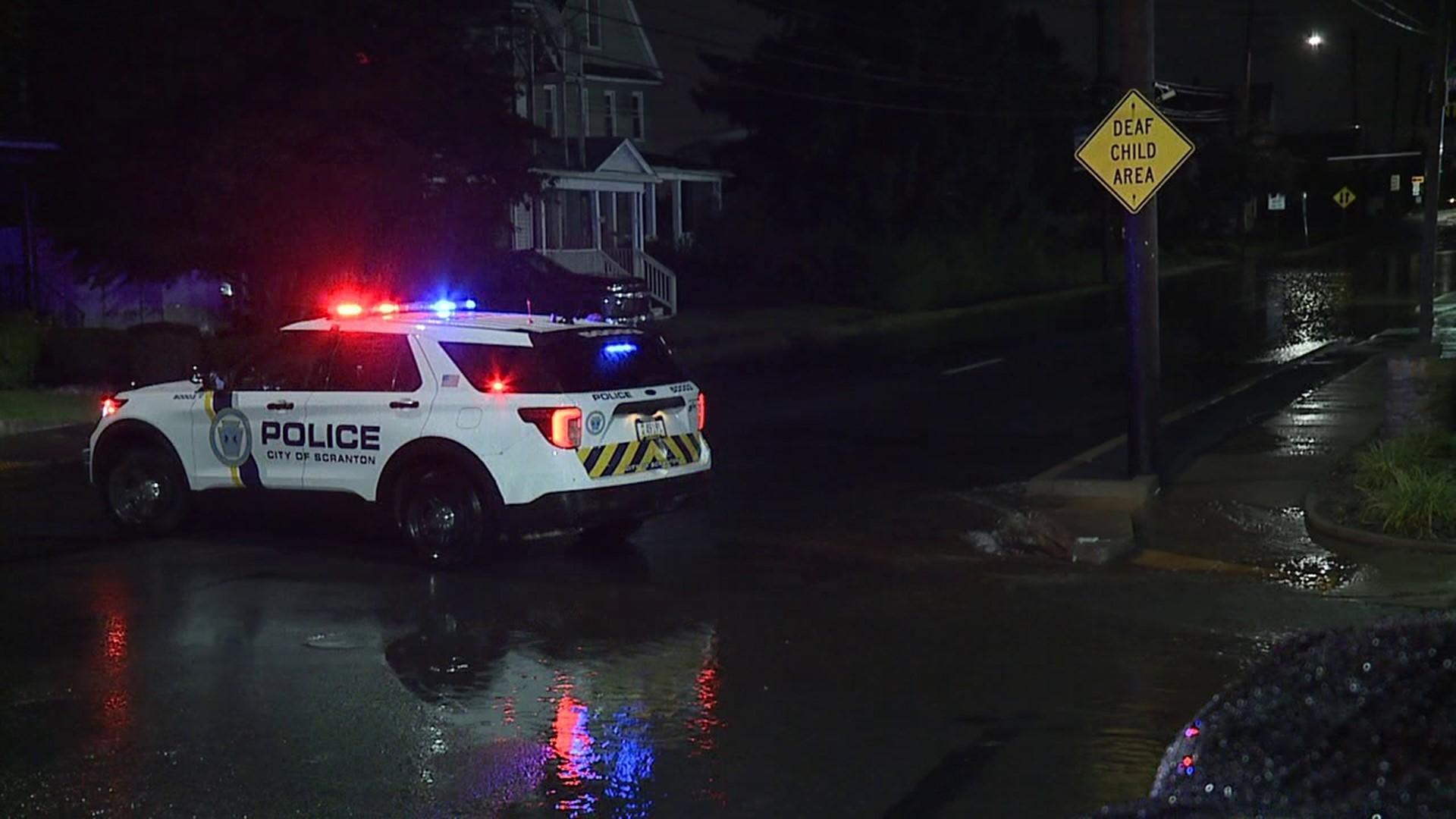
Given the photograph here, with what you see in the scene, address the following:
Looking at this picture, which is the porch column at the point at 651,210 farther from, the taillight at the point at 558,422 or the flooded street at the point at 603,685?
the flooded street at the point at 603,685

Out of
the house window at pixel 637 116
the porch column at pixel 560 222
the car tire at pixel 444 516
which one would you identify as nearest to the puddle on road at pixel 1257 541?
the car tire at pixel 444 516

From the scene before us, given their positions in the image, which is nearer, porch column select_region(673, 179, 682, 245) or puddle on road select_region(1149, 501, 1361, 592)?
puddle on road select_region(1149, 501, 1361, 592)

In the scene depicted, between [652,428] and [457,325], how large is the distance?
1483mm

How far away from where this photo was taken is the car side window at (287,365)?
11812mm

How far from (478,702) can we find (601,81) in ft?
155

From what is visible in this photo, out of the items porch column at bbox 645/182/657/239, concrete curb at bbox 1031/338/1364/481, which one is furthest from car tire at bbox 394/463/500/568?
porch column at bbox 645/182/657/239

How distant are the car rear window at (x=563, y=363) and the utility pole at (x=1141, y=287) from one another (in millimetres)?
4449

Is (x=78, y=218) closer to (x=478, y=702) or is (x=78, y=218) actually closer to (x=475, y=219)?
(x=475, y=219)

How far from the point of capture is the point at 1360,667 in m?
3.43

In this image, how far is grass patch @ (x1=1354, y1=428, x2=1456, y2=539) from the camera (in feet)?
37.9

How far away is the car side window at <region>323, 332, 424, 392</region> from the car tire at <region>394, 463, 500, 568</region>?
607mm

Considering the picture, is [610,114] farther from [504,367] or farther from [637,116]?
[504,367]

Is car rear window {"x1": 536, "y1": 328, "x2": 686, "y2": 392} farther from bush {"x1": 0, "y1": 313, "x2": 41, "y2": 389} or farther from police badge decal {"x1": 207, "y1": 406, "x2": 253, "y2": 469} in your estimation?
bush {"x1": 0, "y1": 313, "x2": 41, "y2": 389}

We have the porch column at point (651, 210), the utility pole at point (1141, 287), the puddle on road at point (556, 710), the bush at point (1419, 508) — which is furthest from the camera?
the porch column at point (651, 210)
